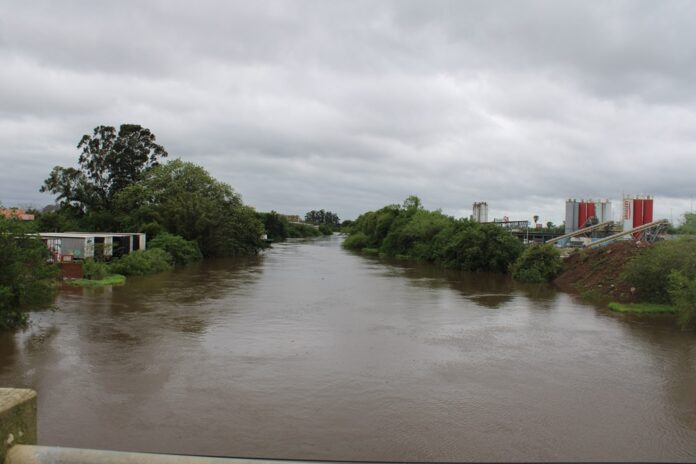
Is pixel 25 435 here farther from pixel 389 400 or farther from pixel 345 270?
pixel 345 270

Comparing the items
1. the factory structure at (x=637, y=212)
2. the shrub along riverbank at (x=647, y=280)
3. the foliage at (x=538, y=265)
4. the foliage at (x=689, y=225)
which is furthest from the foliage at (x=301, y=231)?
the foliage at (x=689, y=225)

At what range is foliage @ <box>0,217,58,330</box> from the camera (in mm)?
15039

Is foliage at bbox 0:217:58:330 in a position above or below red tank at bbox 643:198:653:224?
below

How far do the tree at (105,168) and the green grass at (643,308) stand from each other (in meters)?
45.1

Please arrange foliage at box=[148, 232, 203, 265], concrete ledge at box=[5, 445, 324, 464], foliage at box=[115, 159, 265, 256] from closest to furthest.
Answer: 1. concrete ledge at box=[5, 445, 324, 464]
2. foliage at box=[148, 232, 203, 265]
3. foliage at box=[115, 159, 265, 256]

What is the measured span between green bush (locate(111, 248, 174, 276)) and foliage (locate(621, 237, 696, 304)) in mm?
26203

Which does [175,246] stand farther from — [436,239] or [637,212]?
[637,212]

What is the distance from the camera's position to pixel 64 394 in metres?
10.6

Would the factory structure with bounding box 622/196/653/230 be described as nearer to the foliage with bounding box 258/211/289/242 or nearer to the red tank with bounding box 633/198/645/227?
the red tank with bounding box 633/198/645/227

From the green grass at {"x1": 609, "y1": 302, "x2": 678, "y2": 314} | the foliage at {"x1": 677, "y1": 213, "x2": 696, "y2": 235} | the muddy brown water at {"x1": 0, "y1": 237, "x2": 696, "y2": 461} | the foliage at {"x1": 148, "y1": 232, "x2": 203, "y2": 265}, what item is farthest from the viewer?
the foliage at {"x1": 148, "y1": 232, "x2": 203, "y2": 265}

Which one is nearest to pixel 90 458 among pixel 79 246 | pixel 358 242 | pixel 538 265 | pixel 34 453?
pixel 34 453

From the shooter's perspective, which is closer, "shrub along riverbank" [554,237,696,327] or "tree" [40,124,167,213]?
"shrub along riverbank" [554,237,696,327]

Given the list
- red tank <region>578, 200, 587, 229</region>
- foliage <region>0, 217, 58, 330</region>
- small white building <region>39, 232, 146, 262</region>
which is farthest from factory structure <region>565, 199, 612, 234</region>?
foliage <region>0, 217, 58, 330</region>

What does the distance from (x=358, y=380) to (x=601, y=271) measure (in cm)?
2212
